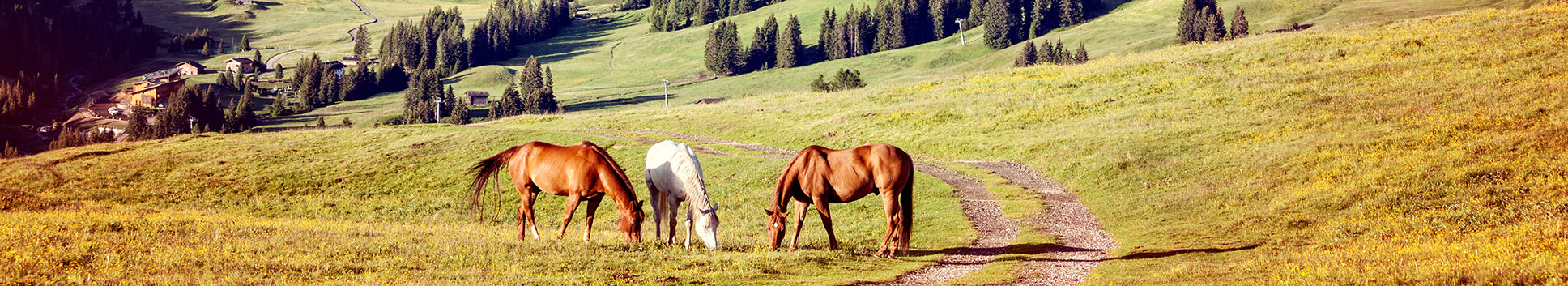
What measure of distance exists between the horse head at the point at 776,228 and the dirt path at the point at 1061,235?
421cm

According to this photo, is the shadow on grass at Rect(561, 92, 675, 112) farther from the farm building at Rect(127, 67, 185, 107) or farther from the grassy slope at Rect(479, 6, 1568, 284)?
the grassy slope at Rect(479, 6, 1568, 284)

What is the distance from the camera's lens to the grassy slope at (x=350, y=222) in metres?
14.0

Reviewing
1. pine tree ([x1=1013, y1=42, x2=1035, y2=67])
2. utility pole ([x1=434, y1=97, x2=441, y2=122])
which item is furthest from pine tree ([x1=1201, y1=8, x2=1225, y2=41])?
utility pole ([x1=434, y1=97, x2=441, y2=122])

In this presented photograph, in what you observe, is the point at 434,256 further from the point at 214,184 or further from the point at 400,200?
the point at 214,184

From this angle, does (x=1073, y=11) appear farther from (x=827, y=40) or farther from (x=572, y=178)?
(x=572, y=178)

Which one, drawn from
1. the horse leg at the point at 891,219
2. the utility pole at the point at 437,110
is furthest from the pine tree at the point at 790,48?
the horse leg at the point at 891,219

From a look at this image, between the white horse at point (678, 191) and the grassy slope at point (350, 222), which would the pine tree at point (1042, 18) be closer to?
the grassy slope at point (350, 222)

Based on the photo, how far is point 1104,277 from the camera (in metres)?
14.9

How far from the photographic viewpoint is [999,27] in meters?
165

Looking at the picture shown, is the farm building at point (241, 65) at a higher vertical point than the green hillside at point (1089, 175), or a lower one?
higher

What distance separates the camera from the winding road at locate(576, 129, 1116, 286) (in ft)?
51.0

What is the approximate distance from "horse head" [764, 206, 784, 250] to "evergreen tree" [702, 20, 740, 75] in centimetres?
15183

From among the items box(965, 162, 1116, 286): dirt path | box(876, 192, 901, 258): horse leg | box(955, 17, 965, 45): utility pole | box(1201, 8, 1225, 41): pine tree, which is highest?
box(955, 17, 965, 45): utility pole

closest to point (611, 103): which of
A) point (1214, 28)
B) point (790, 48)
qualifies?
point (790, 48)
